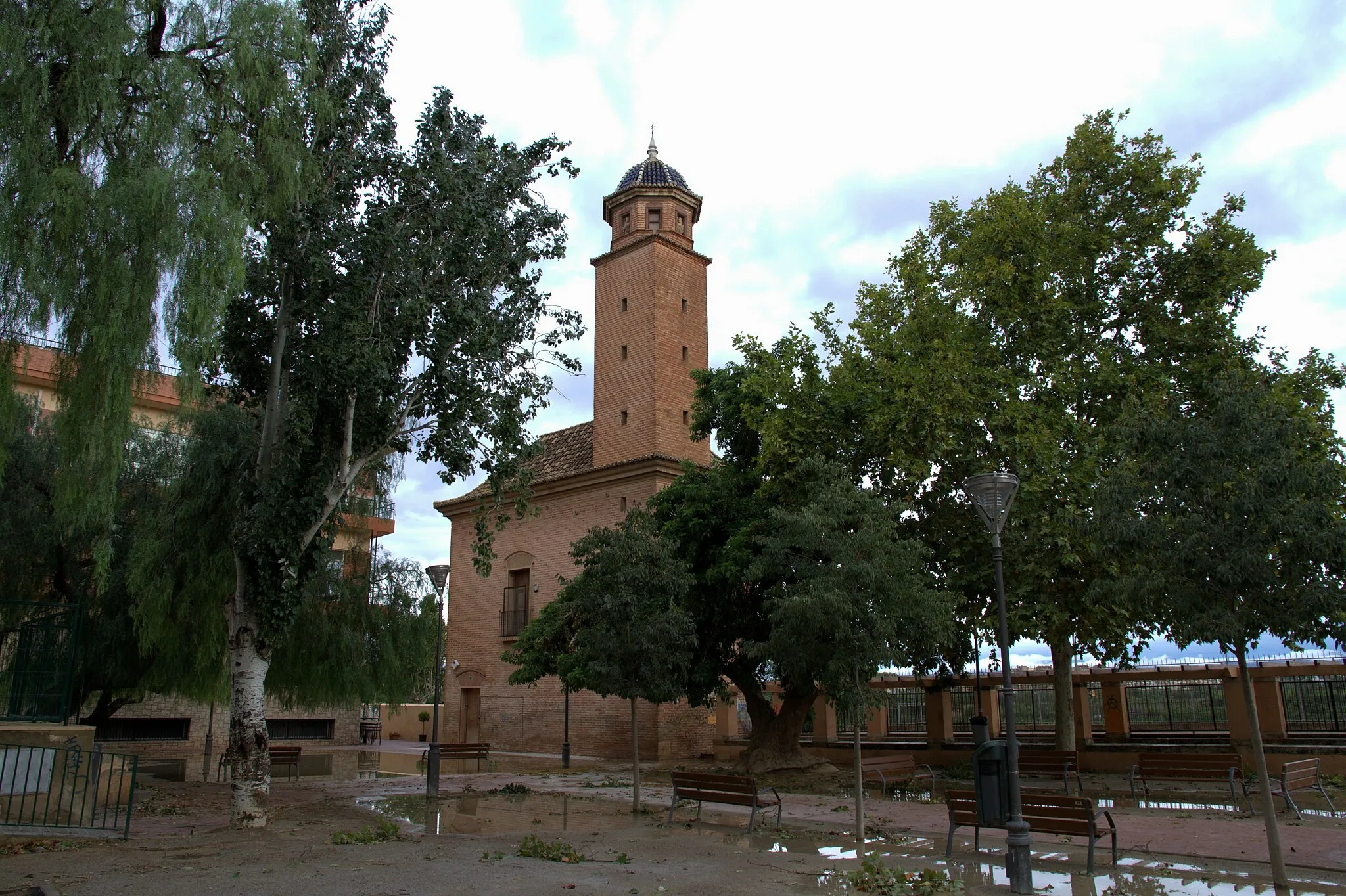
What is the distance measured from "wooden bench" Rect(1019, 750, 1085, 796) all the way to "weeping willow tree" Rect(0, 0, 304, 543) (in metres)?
14.5

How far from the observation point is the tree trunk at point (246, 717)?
12469mm

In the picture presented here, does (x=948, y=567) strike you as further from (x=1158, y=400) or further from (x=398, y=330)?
(x=398, y=330)

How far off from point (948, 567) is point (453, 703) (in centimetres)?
2144

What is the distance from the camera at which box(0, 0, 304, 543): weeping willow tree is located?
9570 millimetres

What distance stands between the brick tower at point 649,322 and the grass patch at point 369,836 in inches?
711

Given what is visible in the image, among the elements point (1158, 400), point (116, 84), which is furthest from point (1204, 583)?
point (116, 84)

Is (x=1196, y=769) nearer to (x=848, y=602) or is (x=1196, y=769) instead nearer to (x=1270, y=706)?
(x=1270, y=706)

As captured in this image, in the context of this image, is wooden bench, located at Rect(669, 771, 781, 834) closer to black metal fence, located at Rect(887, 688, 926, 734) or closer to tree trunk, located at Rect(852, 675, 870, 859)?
tree trunk, located at Rect(852, 675, 870, 859)

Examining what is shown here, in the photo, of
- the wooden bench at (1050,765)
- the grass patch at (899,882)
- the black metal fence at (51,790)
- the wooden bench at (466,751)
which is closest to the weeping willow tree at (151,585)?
the black metal fence at (51,790)

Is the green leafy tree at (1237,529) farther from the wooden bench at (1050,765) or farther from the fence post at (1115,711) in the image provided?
the fence post at (1115,711)

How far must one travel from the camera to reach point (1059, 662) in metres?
18.2

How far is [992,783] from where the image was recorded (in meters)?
9.71

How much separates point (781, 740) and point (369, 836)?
12580 mm

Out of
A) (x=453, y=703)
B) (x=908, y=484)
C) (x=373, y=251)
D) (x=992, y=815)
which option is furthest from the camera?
(x=453, y=703)
